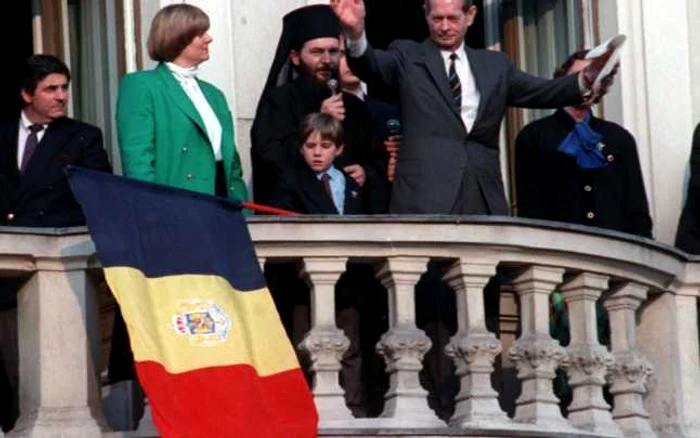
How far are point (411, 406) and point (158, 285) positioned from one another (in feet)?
4.12

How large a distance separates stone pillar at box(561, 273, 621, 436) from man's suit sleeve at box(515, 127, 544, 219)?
787 mm

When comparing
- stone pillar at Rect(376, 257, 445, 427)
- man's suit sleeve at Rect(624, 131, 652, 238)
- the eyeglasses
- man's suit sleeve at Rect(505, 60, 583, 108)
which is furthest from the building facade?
stone pillar at Rect(376, 257, 445, 427)

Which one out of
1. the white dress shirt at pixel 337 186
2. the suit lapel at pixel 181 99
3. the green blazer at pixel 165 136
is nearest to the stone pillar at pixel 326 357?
the white dress shirt at pixel 337 186

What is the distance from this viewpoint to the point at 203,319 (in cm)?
1847

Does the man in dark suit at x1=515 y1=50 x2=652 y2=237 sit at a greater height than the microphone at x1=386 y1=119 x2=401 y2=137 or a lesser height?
lesser

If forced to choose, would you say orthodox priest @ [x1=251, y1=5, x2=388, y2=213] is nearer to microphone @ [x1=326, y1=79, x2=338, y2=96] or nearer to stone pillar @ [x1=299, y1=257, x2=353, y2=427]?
microphone @ [x1=326, y1=79, x2=338, y2=96]

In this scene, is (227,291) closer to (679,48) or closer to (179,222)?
(179,222)

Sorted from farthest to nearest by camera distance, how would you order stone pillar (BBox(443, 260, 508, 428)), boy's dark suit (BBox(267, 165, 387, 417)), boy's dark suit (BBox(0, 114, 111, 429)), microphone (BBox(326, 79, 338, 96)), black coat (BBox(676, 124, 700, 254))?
black coat (BBox(676, 124, 700, 254)) < microphone (BBox(326, 79, 338, 96)) < boy's dark suit (BBox(0, 114, 111, 429)) < boy's dark suit (BBox(267, 165, 387, 417)) < stone pillar (BBox(443, 260, 508, 428))

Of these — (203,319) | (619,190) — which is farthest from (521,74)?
(203,319)

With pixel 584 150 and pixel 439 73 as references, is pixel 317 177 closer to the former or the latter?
pixel 439 73

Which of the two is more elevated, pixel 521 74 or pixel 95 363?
pixel 521 74

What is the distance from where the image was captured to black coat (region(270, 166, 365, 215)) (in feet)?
63.1

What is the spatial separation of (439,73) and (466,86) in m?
0.16

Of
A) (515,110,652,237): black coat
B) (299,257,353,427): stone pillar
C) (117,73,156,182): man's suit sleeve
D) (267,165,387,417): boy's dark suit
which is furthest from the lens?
(515,110,652,237): black coat
